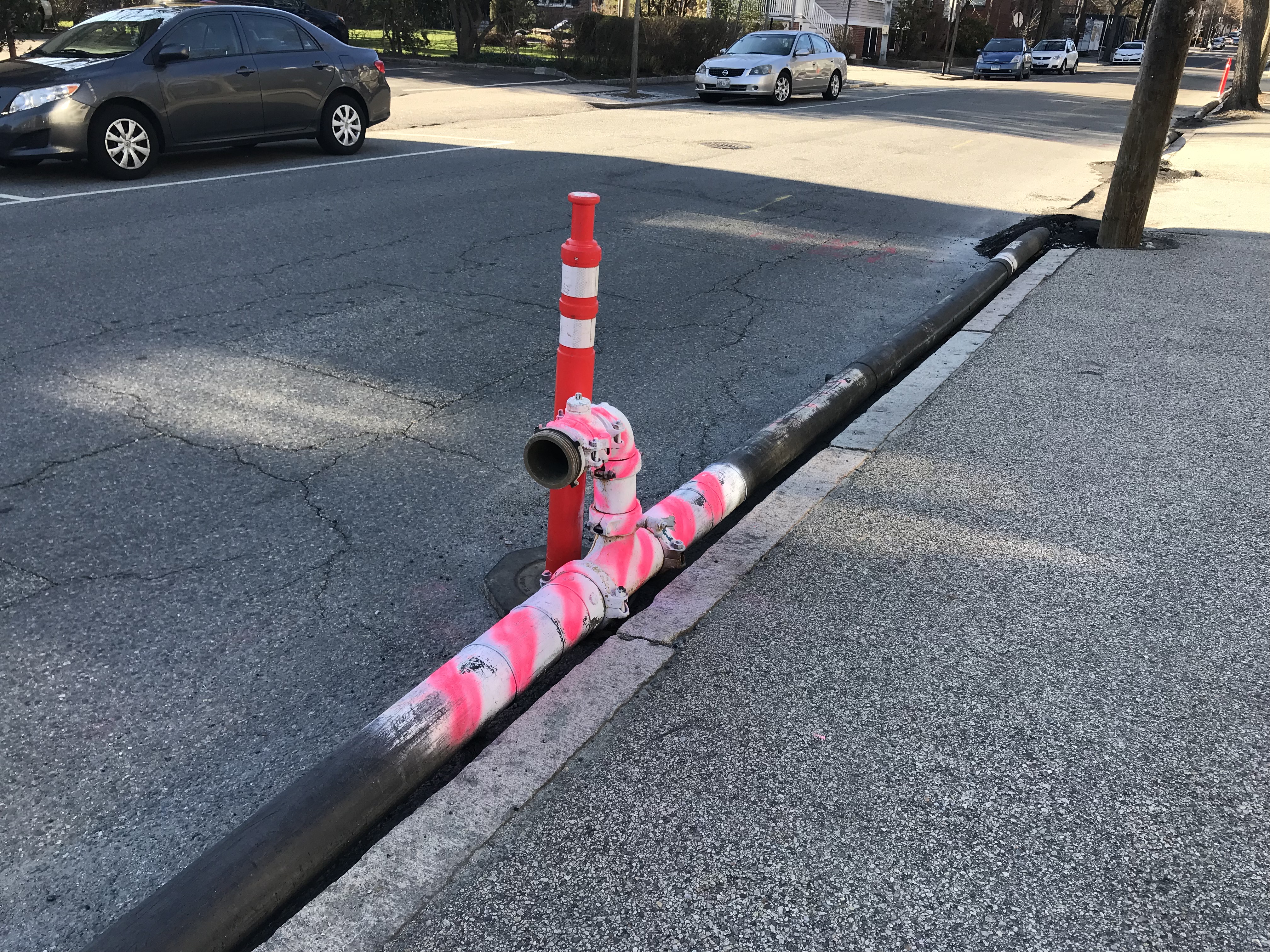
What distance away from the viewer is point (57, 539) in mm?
3605

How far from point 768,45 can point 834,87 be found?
8.39ft

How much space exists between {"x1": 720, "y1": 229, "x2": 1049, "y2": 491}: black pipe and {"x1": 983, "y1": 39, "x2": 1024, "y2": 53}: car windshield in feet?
133

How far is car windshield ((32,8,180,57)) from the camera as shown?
1005 centimetres

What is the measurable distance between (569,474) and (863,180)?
10.6 metres

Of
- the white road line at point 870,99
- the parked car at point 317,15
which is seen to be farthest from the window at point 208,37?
the parked car at point 317,15

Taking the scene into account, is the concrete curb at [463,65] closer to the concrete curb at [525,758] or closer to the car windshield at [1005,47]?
the concrete curb at [525,758]

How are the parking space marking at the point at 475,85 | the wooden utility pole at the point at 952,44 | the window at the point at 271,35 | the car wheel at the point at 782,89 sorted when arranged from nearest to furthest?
the window at the point at 271,35, the parking space marking at the point at 475,85, the car wheel at the point at 782,89, the wooden utility pole at the point at 952,44

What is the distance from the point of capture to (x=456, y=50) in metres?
29.6

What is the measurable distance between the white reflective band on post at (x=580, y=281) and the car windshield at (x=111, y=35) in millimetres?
9050

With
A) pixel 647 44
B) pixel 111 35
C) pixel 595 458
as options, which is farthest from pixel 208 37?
pixel 647 44

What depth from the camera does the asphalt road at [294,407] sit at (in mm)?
2709

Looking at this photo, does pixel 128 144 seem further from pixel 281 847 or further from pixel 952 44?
pixel 952 44

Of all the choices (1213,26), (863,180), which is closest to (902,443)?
(863,180)

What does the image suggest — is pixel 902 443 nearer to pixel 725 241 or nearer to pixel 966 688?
pixel 966 688
